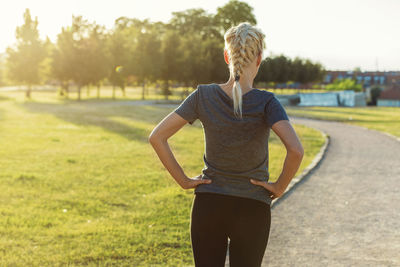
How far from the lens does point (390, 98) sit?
248ft

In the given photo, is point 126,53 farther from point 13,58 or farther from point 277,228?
point 277,228

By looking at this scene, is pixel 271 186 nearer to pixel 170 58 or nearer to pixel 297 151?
pixel 297 151

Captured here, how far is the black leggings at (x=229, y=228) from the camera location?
2.40m

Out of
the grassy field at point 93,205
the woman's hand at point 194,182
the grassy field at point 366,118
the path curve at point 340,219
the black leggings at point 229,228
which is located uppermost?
the woman's hand at point 194,182

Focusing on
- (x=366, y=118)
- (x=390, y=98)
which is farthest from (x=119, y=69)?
(x=390, y=98)

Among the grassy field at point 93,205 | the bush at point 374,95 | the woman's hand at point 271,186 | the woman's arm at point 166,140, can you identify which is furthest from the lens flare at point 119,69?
the bush at point 374,95

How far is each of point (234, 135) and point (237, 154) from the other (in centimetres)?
11

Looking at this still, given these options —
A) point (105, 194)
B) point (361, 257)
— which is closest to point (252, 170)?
point (361, 257)

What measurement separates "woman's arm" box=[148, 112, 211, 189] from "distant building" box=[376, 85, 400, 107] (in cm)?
7872

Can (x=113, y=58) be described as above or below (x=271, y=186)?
above

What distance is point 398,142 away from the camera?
55.8 feet

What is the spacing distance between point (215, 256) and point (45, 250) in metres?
3.27

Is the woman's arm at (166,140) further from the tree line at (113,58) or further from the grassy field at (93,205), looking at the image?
the tree line at (113,58)

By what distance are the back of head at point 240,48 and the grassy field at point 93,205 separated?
291 cm
